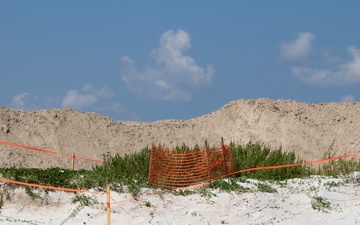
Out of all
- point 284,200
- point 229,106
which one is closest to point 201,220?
point 284,200

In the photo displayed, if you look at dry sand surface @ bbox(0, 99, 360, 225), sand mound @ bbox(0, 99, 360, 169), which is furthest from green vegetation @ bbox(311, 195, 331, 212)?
sand mound @ bbox(0, 99, 360, 169)

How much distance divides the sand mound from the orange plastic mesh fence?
10320 mm

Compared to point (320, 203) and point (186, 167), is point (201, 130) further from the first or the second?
point (320, 203)

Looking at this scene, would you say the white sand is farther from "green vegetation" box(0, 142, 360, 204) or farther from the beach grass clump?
the beach grass clump

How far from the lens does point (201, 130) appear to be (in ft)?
100

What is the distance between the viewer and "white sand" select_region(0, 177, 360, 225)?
1266cm

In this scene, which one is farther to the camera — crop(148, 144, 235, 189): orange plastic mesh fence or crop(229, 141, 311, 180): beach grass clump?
crop(229, 141, 311, 180): beach grass clump

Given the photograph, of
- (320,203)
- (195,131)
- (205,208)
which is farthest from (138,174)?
(195,131)

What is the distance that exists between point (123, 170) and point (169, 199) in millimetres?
3727

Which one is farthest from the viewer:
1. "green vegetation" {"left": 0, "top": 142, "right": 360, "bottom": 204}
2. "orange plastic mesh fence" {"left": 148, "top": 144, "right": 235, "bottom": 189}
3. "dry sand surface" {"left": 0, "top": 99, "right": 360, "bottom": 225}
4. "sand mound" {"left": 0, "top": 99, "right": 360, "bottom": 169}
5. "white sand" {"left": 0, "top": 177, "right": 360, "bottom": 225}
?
"sand mound" {"left": 0, "top": 99, "right": 360, "bottom": 169}

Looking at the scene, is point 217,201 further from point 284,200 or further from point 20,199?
point 20,199

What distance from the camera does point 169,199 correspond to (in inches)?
544

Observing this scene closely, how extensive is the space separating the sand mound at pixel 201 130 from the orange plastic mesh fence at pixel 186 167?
1032cm

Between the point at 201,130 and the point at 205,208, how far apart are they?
17381 mm
